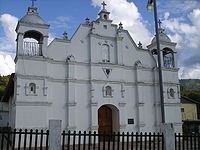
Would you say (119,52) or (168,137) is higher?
(119,52)

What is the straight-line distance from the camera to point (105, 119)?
2017 centimetres

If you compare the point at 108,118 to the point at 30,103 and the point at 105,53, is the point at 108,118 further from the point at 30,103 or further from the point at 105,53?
the point at 30,103

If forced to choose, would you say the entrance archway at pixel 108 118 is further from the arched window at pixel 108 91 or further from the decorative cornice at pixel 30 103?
the decorative cornice at pixel 30 103

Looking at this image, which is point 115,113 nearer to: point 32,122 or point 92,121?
point 92,121

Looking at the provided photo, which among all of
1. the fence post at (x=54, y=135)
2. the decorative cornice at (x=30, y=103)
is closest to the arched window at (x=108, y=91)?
the decorative cornice at (x=30, y=103)

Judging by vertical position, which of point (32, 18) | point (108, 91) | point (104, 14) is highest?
point (104, 14)

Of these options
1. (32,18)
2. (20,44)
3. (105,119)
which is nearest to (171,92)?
(105,119)

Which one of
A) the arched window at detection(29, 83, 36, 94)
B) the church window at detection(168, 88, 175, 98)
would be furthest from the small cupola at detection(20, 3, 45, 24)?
the church window at detection(168, 88, 175, 98)

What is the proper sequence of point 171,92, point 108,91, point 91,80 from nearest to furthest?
point 91,80 < point 108,91 < point 171,92

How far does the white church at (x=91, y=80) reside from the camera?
1684 cm

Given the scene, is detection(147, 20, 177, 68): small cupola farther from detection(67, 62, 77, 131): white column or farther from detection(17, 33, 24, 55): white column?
detection(17, 33, 24, 55): white column

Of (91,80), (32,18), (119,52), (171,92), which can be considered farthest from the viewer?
(171,92)

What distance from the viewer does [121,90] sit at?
65.5 feet

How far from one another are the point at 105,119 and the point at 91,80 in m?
3.67
